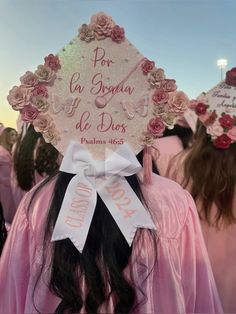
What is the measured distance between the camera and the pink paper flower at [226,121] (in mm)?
973

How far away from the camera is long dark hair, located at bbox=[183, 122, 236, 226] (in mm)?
998

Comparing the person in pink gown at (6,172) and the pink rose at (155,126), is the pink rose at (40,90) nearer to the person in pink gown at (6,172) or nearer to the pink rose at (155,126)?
the pink rose at (155,126)

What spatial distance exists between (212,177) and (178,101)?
39 centimetres

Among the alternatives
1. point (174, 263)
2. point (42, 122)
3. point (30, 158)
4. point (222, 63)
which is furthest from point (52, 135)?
point (222, 63)

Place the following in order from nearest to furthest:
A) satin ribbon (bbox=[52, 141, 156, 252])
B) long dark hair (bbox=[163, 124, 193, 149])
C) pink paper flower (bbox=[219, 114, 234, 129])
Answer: satin ribbon (bbox=[52, 141, 156, 252]) < pink paper flower (bbox=[219, 114, 234, 129]) < long dark hair (bbox=[163, 124, 193, 149])

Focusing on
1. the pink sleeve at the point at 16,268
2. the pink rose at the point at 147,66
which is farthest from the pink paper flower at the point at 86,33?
the pink sleeve at the point at 16,268

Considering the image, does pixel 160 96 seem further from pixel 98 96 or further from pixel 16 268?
pixel 16 268

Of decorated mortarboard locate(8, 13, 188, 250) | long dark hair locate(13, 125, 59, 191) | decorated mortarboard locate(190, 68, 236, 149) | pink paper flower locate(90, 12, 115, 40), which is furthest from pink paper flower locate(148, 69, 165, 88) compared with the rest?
long dark hair locate(13, 125, 59, 191)

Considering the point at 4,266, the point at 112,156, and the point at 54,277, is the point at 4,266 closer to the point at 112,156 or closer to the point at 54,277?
the point at 54,277

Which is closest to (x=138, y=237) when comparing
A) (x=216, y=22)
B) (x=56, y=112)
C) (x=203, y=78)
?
(x=56, y=112)

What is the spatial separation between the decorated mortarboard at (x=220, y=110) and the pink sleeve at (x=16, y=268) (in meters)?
0.53

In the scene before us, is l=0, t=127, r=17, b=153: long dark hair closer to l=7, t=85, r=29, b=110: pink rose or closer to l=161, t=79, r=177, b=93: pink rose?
l=7, t=85, r=29, b=110: pink rose

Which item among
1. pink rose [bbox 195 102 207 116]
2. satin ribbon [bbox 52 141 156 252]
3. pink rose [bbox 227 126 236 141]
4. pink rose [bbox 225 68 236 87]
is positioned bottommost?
satin ribbon [bbox 52 141 156 252]

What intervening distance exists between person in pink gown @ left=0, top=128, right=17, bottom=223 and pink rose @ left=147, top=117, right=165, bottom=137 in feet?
1.78
